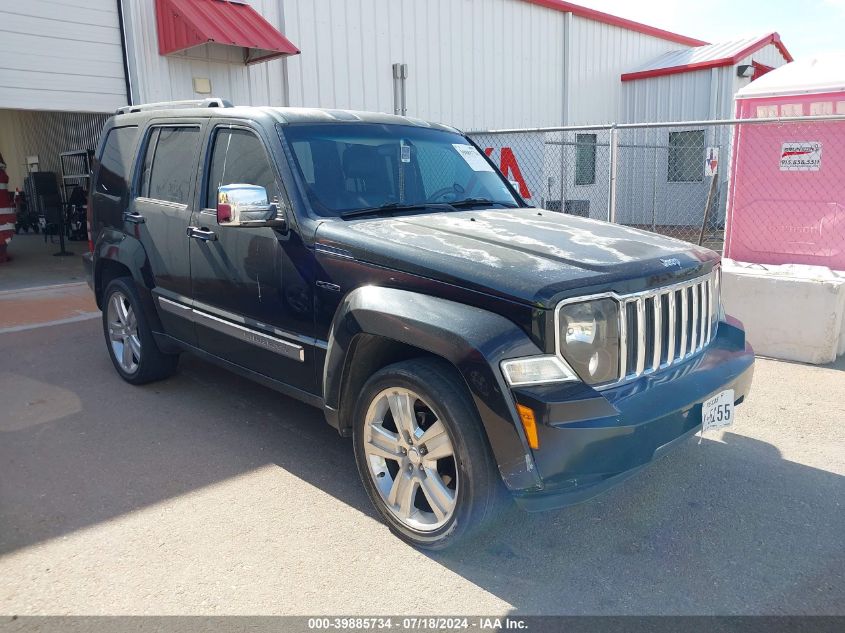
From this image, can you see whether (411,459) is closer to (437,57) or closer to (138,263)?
(138,263)

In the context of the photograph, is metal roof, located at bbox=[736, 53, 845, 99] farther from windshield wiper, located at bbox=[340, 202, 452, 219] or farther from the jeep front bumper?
the jeep front bumper

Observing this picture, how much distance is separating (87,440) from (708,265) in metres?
3.82

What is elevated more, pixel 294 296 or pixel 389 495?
pixel 294 296

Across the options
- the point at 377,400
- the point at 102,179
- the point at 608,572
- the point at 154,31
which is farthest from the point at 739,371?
the point at 154,31

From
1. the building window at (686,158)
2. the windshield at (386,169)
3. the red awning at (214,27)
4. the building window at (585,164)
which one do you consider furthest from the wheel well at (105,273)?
the building window at (686,158)

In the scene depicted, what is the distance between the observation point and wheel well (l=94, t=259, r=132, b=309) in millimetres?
5351

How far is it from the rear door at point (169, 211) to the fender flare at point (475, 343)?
1876 millimetres

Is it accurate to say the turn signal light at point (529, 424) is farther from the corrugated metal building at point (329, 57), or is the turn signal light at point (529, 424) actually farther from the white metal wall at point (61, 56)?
the white metal wall at point (61, 56)

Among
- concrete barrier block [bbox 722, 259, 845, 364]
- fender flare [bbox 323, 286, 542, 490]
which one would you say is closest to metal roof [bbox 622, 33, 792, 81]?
concrete barrier block [bbox 722, 259, 845, 364]

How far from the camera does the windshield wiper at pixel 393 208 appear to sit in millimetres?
3703

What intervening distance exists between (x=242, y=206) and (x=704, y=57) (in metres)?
15.8

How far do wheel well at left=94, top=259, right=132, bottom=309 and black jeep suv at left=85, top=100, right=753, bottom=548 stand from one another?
1.76ft

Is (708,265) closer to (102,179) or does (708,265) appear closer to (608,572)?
(608,572)

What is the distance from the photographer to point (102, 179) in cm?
545
